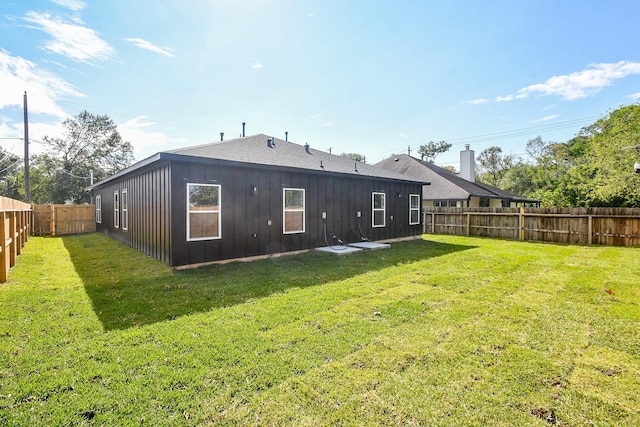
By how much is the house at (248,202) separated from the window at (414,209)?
816 mm

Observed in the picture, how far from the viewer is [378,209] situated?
10.8 m

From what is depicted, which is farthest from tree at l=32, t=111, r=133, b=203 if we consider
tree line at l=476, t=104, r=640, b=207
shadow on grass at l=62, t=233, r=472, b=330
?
tree line at l=476, t=104, r=640, b=207

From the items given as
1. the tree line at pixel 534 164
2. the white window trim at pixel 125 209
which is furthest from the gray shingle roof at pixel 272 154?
the tree line at pixel 534 164

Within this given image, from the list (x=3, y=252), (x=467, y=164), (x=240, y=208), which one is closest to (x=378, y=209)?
(x=240, y=208)

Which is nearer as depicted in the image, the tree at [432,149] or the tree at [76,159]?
the tree at [76,159]

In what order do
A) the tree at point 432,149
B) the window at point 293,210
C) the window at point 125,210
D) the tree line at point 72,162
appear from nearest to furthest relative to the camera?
the window at point 293,210 → the window at point 125,210 → the tree line at point 72,162 → the tree at point 432,149

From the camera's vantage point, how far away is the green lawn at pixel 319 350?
2049 mm

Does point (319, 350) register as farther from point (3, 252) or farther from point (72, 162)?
point (72, 162)

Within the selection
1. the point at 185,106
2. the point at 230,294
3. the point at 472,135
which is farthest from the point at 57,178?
the point at 472,135

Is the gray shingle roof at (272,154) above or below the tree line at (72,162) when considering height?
below

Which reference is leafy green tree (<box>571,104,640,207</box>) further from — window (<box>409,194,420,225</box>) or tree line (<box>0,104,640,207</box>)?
window (<box>409,194,420,225</box>)

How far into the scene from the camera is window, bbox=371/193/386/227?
1062 centimetres

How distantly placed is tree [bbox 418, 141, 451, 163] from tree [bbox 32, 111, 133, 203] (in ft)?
115

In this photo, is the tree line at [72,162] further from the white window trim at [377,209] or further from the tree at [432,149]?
the tree at [432,149]
